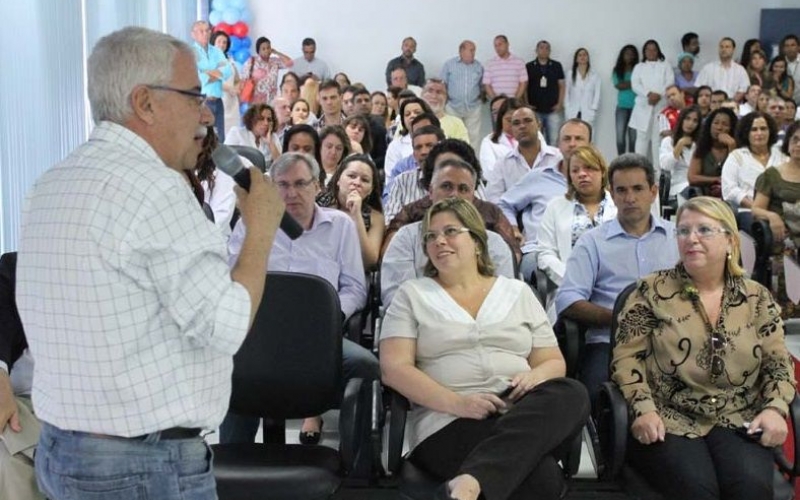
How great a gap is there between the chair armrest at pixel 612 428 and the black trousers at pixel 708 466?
0.08m

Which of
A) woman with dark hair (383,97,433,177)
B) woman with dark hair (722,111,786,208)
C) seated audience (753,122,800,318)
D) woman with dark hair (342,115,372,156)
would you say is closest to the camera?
seated audience (753,122,800,318)

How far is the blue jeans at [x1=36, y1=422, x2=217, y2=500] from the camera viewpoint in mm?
1480

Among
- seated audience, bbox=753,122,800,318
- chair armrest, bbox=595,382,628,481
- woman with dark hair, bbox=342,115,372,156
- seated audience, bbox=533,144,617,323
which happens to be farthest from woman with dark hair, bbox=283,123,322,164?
chair armrest, bbox=595,382,628,481

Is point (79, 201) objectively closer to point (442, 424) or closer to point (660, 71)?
point (442, 424)

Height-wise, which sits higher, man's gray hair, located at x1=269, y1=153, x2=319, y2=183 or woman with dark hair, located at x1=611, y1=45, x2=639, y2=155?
woman with dark hair, located at x1=611, y1=45, x2=639, y2=155

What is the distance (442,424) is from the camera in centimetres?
263

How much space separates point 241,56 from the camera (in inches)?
454

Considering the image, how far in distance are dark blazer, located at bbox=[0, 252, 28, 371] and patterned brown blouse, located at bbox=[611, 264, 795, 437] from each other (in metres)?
1.60

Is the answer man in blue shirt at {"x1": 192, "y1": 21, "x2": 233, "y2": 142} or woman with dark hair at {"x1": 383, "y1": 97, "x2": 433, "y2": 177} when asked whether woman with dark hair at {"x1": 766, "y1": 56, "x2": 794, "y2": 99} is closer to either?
woman with dark hair at {"x1": 383, "y1": 97, "x2": 433, "y2": 177}

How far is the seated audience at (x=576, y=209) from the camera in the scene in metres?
4.04

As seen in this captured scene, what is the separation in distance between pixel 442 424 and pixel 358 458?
247 mm

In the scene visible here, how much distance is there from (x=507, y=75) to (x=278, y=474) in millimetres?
9673

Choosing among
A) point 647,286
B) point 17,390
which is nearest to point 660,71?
point 647,286

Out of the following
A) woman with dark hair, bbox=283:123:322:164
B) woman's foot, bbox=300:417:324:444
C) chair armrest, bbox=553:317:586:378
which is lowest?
woman's foot, bbox=300:417:324:444
